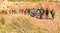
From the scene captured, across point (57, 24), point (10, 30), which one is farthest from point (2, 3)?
point (10, 30)

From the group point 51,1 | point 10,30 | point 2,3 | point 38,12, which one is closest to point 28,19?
point 10,30

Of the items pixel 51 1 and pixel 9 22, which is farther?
pixel 51 1

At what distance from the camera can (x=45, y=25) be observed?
18.8 m

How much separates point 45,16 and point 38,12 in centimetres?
75

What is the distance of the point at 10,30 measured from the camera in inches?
645

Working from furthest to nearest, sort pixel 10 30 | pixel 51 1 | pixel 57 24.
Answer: pixel 51 1 < pixel 57 24 < pixel 10 30

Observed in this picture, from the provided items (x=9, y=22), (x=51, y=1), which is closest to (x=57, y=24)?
(x=9, y=22)

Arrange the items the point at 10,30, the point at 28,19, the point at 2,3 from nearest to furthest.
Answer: the point at 10,30, the point at 28,19, the point at 2,3

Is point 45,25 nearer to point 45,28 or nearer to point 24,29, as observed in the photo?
point 45,28

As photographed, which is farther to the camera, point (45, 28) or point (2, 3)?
point (2, 3)

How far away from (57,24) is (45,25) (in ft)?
3.23

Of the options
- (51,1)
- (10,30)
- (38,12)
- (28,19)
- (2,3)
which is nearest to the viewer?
(10,30)

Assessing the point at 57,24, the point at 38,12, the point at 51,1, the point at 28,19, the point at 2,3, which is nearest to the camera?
the point at 28,19

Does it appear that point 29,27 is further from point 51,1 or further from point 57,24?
point 51,1
